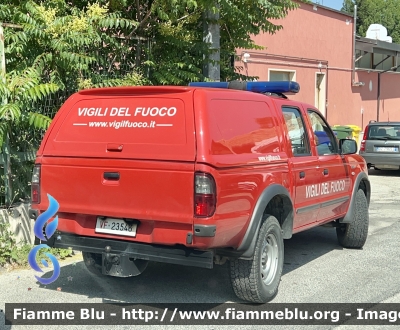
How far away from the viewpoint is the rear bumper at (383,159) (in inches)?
625

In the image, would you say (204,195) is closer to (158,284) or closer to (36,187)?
(36,187)

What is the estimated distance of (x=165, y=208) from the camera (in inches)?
181

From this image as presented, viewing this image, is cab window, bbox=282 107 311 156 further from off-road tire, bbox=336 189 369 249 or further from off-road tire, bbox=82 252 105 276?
off-road tire, bbox=82 252 105 276

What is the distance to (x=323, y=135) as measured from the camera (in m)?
7.10

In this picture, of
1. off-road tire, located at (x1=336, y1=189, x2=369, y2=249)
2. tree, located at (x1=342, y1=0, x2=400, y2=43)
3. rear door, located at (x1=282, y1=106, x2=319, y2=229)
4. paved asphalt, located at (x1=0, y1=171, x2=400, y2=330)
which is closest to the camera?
paved asphalt, located at (x1=0, y1=171, x2=400, y2=330)

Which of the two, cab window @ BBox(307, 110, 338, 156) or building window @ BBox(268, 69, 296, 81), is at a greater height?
building window @ BBox(268, 69, 296, 81)

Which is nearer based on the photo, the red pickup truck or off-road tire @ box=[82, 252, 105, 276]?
the red pickup truck

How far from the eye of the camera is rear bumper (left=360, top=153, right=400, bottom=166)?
15.9 meters

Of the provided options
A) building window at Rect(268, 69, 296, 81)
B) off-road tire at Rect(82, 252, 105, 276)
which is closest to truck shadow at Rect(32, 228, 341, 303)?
off-road tire at Rect(82, 252, 105, 276)

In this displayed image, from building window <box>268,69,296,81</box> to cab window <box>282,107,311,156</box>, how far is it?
12.0 m

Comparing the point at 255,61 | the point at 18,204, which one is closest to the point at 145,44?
the point at 18,204

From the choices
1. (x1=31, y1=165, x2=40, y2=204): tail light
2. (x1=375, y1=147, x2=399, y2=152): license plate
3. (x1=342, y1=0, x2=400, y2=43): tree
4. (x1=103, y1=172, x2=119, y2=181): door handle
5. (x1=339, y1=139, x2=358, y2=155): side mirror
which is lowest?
(x1=375, y1=147, x2=399, y2=152): license plate

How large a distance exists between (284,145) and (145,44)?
421 centimetres

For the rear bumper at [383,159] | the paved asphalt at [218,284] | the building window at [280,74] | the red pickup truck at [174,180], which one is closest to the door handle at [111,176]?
the red pickup truck at [174,180]
